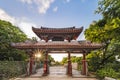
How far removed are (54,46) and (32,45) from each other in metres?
2.18

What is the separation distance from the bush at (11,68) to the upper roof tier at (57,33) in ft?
12.4

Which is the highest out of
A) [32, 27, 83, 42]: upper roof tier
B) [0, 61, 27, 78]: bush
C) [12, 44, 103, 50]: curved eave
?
[32, 27, 83, 42]: upper roof tier

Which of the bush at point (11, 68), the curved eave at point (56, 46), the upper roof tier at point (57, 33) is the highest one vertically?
the upper roof tier at point (57, 33)

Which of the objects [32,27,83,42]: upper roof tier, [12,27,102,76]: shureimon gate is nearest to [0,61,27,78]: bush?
[12,27,102,76]: shureimon gate

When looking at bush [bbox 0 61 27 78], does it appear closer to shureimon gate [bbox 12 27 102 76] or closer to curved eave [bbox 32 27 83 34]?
shureimon gate [bbox 12 27 102 76]

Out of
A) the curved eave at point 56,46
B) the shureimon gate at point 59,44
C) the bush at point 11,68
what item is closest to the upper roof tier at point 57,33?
the shureimon gate at point 59,44

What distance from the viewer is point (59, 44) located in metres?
19.7

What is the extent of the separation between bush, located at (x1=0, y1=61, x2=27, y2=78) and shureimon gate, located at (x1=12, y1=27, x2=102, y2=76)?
3.62 feet

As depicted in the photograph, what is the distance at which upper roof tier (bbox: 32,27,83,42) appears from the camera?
21.8m

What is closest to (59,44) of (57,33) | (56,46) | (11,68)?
(56,46)

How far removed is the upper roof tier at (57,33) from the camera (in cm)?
2177

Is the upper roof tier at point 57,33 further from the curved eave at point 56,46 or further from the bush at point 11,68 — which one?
the bush at point 11,68

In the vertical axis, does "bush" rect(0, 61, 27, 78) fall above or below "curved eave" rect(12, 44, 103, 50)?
below

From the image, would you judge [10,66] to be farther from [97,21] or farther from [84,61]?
[97,21]
